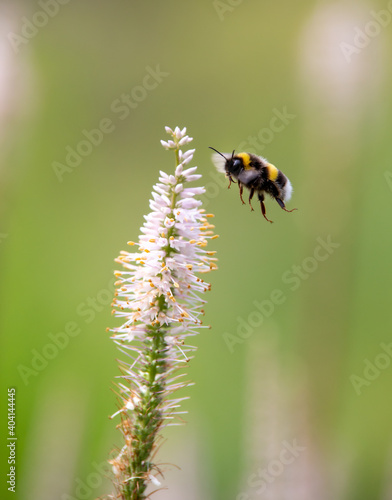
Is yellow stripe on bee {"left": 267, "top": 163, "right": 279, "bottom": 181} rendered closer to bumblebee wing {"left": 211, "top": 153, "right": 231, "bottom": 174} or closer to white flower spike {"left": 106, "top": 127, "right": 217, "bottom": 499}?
bumblebee wing {"left": 211, "top": 153, "right": 231, "bottom": 174}

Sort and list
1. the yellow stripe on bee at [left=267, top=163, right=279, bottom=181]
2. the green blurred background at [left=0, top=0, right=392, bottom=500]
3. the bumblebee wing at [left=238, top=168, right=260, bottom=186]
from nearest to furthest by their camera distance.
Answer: the bumblebee wing at [left=238, top=168, right=260, bottom=186] → the yellow stripe on bee at [left=267, top=163, right=279, bottom=181] → the green blurred background at [left=0, top=0, right=392, bottom=500]

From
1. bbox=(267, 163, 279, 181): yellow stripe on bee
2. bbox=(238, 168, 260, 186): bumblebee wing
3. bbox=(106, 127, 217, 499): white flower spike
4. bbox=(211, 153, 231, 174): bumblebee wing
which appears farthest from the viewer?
bbox=(211, 153, 231, 174): bumblebee wing

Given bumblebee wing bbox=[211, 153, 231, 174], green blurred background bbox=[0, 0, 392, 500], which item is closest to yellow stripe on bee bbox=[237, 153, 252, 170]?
bumblebee wing bbox=[211, 153, 231, 174]

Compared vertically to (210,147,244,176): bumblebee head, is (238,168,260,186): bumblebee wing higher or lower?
lower

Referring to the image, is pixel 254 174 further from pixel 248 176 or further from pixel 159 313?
pixel 159 313

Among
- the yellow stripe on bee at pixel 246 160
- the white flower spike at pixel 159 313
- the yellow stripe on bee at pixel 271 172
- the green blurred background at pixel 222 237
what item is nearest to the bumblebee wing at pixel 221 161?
the yellow stripe on bee at pixel 246 160

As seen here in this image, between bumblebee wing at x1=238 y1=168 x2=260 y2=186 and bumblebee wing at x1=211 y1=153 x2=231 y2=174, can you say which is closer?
bumblebee wing at x1=238 y1=168 x2=260 y2=186

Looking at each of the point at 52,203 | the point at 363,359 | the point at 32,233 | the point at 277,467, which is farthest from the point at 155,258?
the point at 52,203

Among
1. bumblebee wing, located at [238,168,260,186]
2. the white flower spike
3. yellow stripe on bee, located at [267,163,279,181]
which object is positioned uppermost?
yellow stripe on bee, located at [267,163,279,181]
